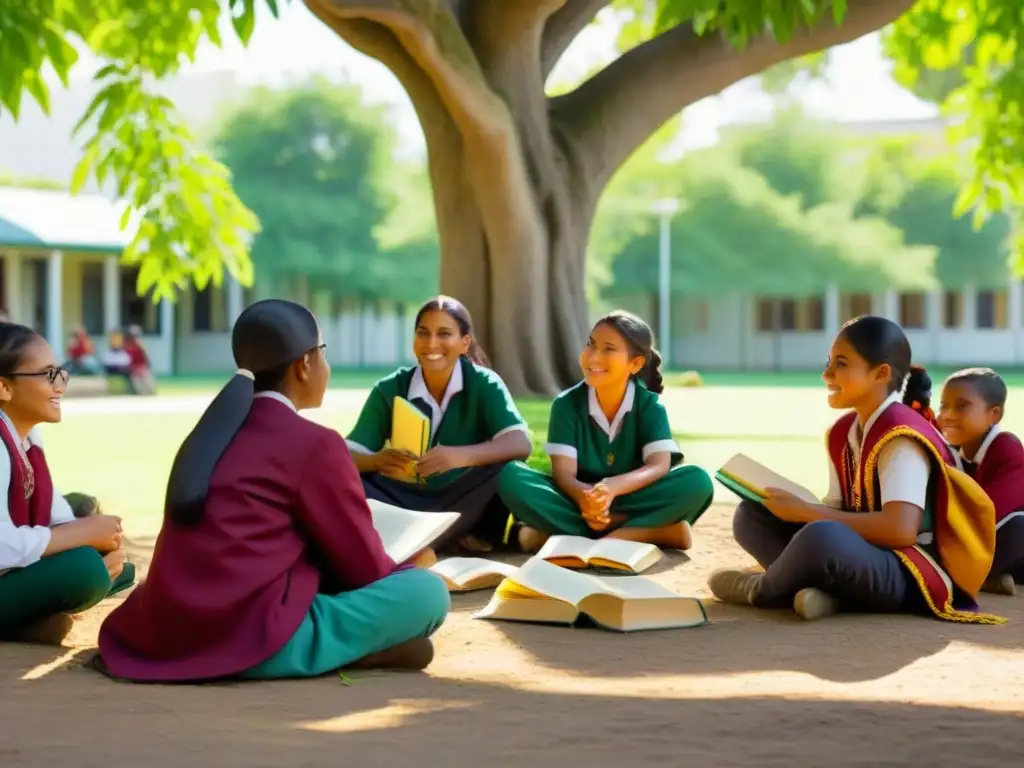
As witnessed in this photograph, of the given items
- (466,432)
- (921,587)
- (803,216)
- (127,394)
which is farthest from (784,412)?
(803,216)

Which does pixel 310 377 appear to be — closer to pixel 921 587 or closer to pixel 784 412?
pixel 921 587

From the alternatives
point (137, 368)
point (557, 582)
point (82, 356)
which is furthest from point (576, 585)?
point (82, 356)

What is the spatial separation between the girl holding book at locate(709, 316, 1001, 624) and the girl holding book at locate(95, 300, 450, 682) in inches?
68.6

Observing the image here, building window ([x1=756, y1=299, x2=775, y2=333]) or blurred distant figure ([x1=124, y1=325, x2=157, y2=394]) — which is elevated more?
building window ([x1=756, y1=299, x2=775, y2=333])

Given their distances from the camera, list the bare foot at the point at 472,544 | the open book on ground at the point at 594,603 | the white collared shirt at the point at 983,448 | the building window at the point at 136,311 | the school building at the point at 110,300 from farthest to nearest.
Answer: the building window at the point at 136,311 < the school building at the point at 110,300 < the bare foot at the point at 472,544 < the white collared shirt at the point at 983,448 < the open book on ground at the point at 594,603

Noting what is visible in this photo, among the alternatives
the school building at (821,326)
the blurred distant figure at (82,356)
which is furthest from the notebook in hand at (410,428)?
the school building at (821,326)

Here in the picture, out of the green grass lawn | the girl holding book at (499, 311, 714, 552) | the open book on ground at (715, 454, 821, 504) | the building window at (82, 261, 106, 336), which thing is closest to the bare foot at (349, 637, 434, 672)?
the open book on ground at (715, 454, 821, 504)

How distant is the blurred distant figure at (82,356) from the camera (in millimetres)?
25259

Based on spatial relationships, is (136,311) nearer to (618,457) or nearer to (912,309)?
(912,309)

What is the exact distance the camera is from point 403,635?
4.47 metres

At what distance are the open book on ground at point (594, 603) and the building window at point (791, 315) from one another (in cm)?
3516

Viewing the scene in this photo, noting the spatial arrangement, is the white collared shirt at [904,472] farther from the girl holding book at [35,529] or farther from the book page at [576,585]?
the girl holding book at [35,529]

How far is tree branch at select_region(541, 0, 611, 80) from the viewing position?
13.9 meters

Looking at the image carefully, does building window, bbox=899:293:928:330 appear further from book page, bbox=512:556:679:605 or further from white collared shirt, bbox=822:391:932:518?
book page, bbox=512:556:679:605
